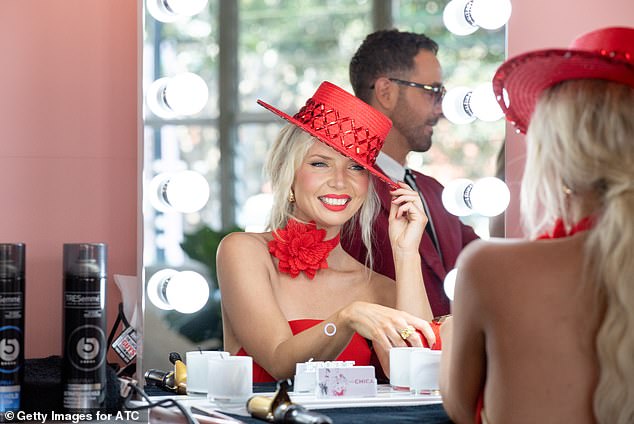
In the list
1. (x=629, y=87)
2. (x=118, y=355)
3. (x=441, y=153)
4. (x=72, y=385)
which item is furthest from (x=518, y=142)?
(x=72, y=385)

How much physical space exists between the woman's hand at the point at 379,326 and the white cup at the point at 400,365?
8cm

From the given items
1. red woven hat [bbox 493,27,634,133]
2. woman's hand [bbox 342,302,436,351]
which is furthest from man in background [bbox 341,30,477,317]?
red woven hat [bbox 493,27,634,133]

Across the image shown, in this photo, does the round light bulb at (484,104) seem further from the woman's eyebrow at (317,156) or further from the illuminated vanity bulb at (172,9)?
the illuminated vanity bulb at (172,9)

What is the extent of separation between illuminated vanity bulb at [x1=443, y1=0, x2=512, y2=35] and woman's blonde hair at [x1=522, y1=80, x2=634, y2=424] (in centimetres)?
72

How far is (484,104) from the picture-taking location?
1.91 meters

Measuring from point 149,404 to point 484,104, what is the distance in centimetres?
94

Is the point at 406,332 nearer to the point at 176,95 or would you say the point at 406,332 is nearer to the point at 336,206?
the point at 336,206

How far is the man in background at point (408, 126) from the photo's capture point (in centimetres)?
179

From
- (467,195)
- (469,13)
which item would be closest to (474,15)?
(469,13)

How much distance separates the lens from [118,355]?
1.68 m

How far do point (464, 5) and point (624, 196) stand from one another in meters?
0.89

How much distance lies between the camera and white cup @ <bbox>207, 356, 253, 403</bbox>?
1422 millimetres

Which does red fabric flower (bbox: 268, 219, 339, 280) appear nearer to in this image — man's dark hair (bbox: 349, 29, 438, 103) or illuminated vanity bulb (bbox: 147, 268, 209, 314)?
illuminated vanity bulb (bbox: 147, 268, 209, 314)

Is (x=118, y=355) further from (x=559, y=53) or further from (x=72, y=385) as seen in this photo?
(x=559, y=53)
